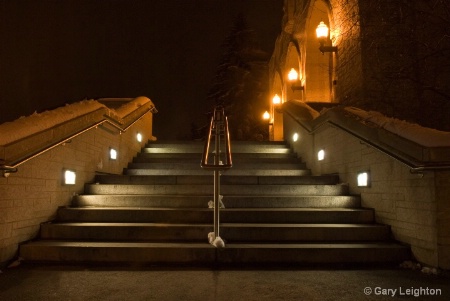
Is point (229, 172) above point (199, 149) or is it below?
below

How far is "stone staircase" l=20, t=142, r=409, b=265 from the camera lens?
174 inches

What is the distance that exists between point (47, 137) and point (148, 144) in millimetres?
4655

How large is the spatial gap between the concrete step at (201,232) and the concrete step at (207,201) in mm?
746

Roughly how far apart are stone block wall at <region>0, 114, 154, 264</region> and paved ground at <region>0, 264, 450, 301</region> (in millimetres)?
485

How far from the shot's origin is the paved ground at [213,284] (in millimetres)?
3400

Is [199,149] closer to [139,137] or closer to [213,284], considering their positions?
[139,137]

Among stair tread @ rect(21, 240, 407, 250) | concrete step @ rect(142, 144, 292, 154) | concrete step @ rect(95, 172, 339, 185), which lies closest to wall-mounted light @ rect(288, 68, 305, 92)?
concrete step @ rect(142, 144, 292, 154)

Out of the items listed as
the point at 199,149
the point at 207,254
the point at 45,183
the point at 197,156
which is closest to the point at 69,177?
the point at 45,183

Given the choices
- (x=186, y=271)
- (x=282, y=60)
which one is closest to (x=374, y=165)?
(x=186, y=271)

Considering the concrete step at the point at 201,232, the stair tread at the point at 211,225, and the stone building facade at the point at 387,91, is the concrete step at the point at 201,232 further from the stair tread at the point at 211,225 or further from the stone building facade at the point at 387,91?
the stone building facade at the point at 387,91

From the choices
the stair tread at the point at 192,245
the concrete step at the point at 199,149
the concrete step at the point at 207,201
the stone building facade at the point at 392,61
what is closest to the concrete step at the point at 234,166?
the concrete step at the point at 199,149
